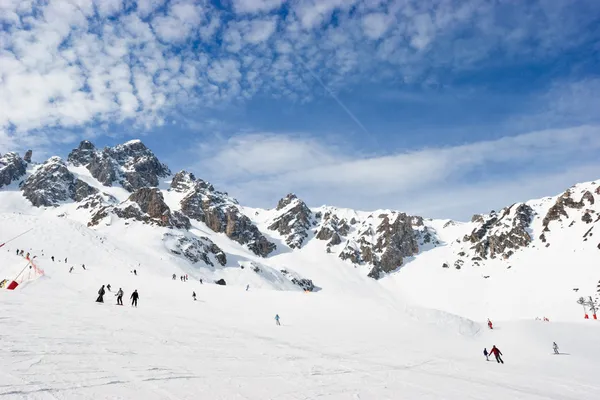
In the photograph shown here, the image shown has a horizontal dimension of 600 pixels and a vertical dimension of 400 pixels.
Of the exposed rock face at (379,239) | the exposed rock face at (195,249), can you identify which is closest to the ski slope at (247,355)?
the exposed rock face at (195,249)

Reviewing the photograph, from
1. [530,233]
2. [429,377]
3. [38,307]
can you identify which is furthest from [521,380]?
[530,233]

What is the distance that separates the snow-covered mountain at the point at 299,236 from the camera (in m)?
108

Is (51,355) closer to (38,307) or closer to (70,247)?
(38,307)

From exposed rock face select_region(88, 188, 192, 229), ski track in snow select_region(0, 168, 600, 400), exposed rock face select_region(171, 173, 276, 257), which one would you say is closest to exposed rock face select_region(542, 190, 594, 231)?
ski track in snow select_region(0, 168, 600, 400)

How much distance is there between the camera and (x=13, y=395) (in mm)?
7059

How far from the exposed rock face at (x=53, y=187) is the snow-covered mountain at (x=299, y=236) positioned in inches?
18.5

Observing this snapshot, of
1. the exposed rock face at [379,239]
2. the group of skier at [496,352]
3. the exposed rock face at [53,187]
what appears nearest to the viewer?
the group of skier at [496,352]

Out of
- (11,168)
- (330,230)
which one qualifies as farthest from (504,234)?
(11,168)

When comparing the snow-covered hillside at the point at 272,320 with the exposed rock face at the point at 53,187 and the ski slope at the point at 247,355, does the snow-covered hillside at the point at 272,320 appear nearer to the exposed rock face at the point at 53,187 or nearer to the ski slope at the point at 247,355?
the ski slope at the point at 247,355

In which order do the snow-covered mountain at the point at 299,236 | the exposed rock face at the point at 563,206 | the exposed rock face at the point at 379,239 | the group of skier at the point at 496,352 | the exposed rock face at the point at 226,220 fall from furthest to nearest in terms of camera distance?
1. the exposed rock face at the point at 226,220
2. the exposed rock face at the point at 379,239
3. the exposed rock face at the point at 563,206
4. the snow-covered mountain at the point at 299,236
5. the group of skier at the point at 496,352

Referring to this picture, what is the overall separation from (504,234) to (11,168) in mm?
241470

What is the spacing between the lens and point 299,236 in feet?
618

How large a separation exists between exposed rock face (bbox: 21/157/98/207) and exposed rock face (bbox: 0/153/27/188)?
12.4m

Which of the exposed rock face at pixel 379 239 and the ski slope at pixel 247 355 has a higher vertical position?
the exposed rock face at pixel 379 239
